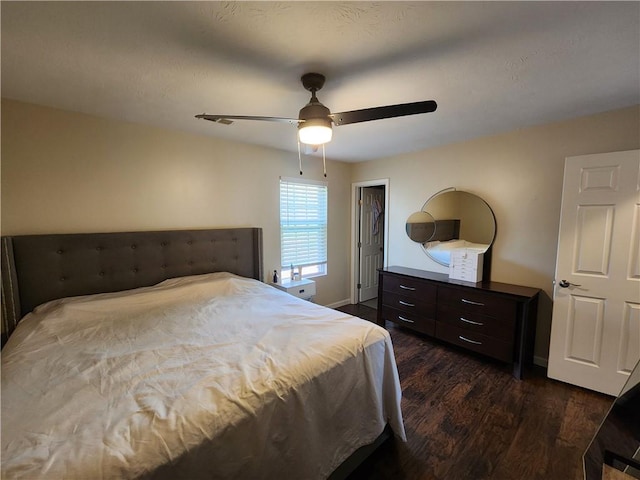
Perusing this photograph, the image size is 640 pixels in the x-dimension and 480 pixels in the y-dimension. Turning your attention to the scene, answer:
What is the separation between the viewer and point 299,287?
341cm

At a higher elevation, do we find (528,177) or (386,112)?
(386,112)

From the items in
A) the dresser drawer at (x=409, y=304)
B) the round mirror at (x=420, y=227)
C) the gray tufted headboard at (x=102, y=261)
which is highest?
the round mirror at (x=420, y=227)

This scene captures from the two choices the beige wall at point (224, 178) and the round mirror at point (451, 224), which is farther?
the round mirror at point (451, 224)

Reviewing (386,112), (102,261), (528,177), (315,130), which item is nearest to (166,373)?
(315,130)

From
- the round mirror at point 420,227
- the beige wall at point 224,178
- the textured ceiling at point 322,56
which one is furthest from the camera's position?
the round mirror at point 420,227

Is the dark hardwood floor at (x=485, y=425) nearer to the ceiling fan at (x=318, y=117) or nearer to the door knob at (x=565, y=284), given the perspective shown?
the door knob at (x=565, y=284)

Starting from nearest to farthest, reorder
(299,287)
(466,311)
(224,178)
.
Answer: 1. (466,311)
2. (224,178)
3. (299,287)

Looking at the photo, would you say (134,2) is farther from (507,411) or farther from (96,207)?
(507,411)

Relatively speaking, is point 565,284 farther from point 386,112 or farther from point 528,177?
point 386,112

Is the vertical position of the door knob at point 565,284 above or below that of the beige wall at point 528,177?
below

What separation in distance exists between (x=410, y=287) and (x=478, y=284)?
71 cm

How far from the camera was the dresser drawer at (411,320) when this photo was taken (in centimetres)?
305

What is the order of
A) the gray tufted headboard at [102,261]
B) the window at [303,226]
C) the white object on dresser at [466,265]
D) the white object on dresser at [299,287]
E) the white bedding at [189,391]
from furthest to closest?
the window at [303,226], the white object on dresser at [299,287], the white object on dresser at [466,265], the gray tufted headboard at [102,261], the white bedding at [189,391]

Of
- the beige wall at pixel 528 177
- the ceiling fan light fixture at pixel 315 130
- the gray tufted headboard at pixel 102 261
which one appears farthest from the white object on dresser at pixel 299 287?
the ceiling fan light fixture at pixel 315 130
